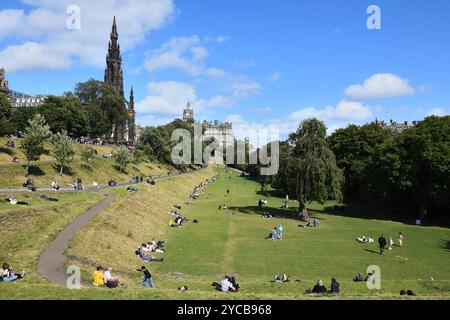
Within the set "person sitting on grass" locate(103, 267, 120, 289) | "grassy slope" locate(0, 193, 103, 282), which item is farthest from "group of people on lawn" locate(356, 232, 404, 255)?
"grassy slope" locate(0, 193, 103, 282)

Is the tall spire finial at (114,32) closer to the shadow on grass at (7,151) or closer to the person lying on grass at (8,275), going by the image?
the shadow on grass at (7,151)

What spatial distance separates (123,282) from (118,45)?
144034mm

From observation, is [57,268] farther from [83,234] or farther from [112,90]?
[112,90]

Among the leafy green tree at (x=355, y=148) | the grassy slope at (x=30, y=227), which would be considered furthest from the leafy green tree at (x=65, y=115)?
the leafy green tree at (x=355, y=148)

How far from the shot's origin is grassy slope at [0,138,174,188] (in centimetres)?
5187

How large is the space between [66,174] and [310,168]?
37007 mm

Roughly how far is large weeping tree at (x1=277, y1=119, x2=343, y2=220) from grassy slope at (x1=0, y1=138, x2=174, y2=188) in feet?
104

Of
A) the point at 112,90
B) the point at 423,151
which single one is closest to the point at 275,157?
the point at 423,151

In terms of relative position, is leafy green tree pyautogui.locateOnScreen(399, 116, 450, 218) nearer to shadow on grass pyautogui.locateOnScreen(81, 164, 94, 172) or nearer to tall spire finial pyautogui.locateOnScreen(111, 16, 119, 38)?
shadow on grass pyautogui.locateOnScreen(81, 164, 94, 172)

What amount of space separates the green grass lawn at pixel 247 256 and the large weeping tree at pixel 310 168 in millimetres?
3714

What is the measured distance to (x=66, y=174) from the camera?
6278cm

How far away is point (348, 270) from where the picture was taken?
2866cm

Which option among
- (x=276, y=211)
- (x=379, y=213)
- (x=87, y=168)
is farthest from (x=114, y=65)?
(x=379, y=213)

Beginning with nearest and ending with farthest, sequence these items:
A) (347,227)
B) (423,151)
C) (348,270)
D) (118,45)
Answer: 1. (348,270)
2. (347,227)
3. (423,151)
4. (118,45)
